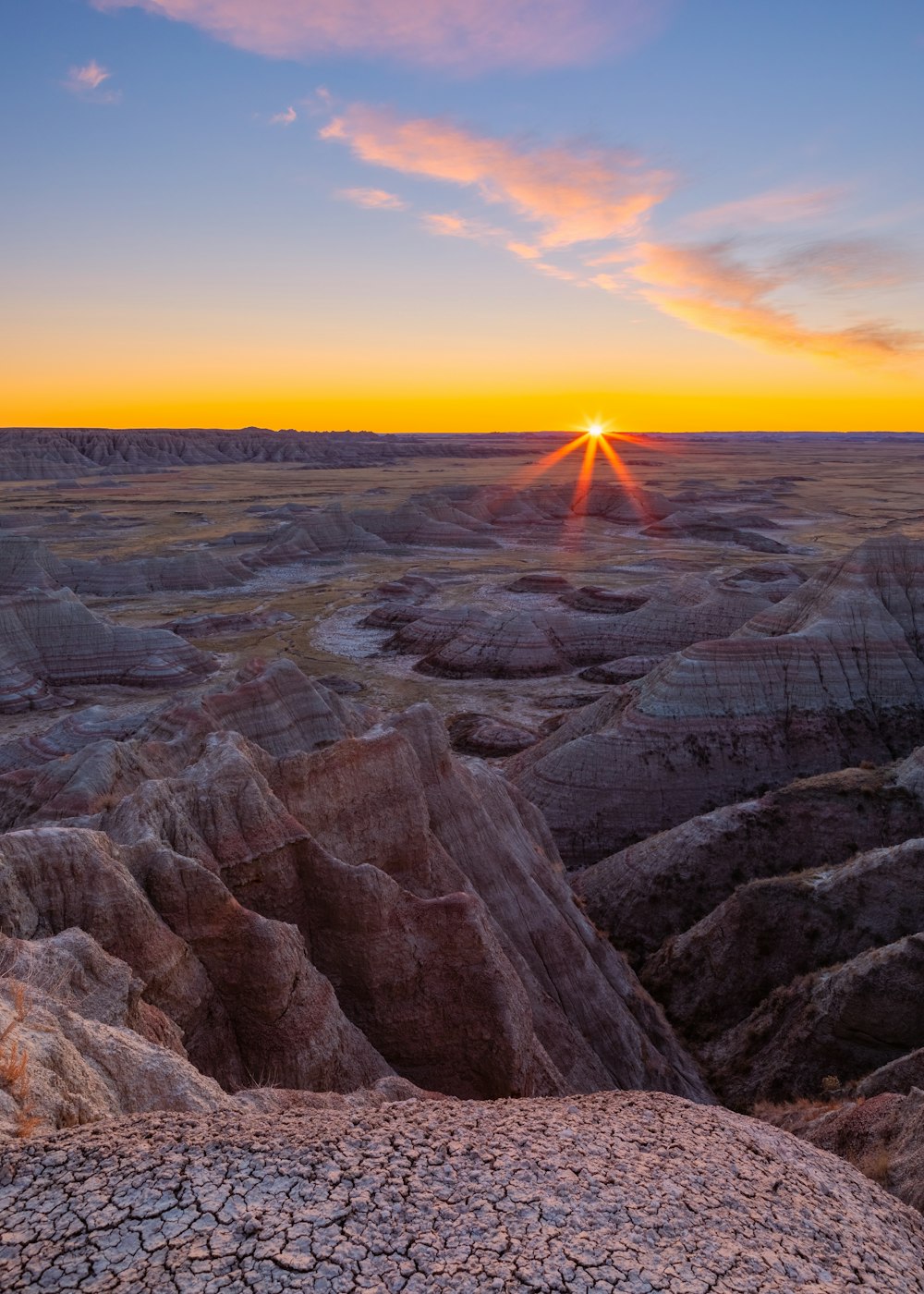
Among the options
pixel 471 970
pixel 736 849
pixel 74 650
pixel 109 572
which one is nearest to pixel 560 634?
pixel 74 650

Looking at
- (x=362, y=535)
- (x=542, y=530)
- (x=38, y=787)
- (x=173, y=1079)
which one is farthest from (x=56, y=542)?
(x=173, y=1079)

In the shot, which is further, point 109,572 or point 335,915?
point 109,572

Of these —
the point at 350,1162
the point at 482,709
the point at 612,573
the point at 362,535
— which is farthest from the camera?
the point at 362,535

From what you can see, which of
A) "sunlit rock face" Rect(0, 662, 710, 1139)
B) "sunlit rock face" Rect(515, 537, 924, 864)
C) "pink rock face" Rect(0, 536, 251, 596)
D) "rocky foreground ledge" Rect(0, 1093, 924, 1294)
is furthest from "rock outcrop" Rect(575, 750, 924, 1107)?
"pink rock face" Rect(0, 536, 251, 596)

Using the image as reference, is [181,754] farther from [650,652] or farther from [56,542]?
[56,542]

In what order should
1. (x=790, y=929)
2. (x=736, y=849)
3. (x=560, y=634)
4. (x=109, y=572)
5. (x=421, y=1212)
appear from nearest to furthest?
1. (x=421, y=1212)
2. (x=790, y=929)
3. (x=736, y=849)
4. (x=560, y=634)
5. (x=109, y=572)

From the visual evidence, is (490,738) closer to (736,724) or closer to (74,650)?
(736,724)
